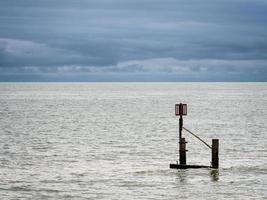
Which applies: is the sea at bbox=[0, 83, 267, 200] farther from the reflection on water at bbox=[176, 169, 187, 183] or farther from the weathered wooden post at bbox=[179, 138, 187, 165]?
the weathered wooden post at bbox=[179, 138, 187, 165]

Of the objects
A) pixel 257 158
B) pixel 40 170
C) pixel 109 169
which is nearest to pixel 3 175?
pixel 40 170

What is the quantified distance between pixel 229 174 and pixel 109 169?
24.5 feet

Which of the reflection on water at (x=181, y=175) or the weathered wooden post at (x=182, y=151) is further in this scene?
the weathered wooden post at (x=182, y=151)

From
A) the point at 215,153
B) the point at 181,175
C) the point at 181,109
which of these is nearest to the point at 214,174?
the point at 215,153

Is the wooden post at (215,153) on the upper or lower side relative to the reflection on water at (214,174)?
upper

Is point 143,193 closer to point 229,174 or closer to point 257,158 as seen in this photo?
point 229,174

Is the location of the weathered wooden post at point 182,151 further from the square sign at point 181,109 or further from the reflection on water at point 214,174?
the reflection on water at point 214,174

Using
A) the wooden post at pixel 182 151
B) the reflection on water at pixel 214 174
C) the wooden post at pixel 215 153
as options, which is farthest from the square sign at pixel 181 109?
the reflection on water at pixel 214 174

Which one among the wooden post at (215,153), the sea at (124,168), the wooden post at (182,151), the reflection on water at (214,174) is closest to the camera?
the sea at (124,168)

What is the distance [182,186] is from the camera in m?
33.0

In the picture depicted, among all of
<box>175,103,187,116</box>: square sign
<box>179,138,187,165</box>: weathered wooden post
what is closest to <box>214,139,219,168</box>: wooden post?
<box>179,138,187,165</box>: weathered wooden post

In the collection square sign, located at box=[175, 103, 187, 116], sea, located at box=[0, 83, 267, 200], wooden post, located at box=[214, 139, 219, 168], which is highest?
square sign, located at box=[175, 103, 187, 116]

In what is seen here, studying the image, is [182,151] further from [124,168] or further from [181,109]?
[124,168]

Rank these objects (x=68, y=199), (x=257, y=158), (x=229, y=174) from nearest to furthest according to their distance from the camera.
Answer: (x=68, y=199) < (x=229, y=174) < (x=257, y=158)
